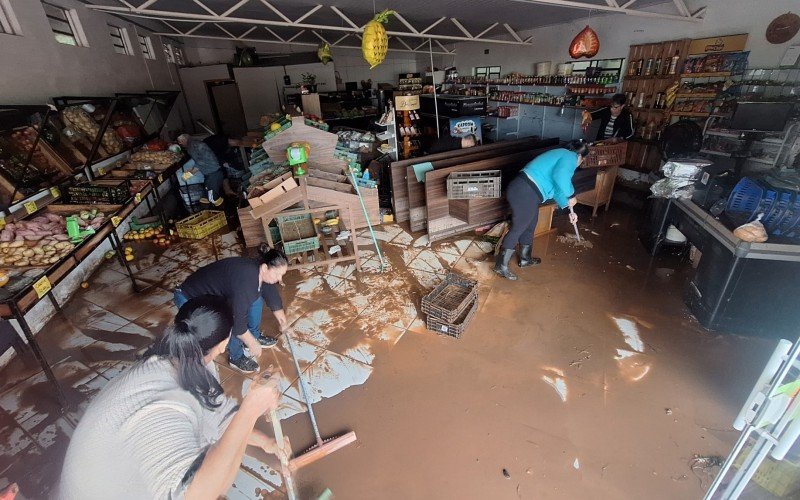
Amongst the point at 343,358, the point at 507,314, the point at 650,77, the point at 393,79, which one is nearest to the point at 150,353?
the point at 343,358

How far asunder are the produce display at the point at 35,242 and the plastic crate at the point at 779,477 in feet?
18.6

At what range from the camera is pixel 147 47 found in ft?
29.5

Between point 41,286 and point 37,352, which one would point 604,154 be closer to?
point 41,286

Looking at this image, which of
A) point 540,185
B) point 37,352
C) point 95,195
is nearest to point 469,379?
point 540,185

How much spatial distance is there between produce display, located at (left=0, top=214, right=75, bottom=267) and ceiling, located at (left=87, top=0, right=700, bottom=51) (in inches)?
142

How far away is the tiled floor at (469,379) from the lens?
2.59 meters

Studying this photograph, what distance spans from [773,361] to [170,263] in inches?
253

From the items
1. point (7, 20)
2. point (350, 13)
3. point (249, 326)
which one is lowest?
point (249, 326)

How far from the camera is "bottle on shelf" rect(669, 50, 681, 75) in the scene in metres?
6.65

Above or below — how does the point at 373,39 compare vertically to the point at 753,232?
above

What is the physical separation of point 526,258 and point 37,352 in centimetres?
515

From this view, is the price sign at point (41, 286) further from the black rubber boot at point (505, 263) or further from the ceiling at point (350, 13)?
the black rubber boot at point (505, 263)

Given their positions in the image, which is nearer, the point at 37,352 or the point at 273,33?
the point at 37,352

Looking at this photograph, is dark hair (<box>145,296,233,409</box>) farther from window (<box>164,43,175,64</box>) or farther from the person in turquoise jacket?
window (<box>164,43,175,64</box>)
